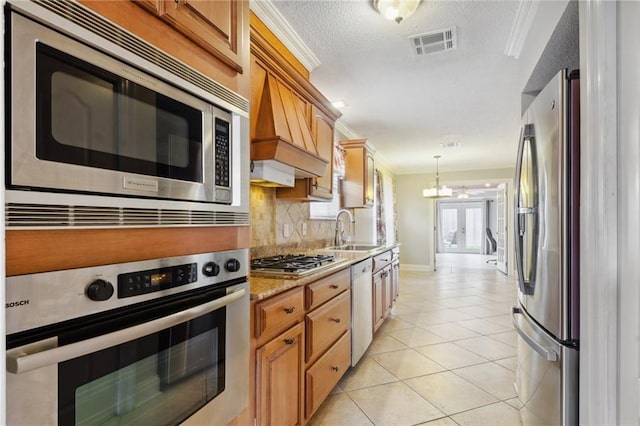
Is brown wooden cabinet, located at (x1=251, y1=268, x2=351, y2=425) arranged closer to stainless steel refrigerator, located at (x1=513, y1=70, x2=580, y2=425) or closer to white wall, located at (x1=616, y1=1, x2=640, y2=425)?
stainless steel refrigerator, located at (x1=513, y1=70, x2=580, y2=425)

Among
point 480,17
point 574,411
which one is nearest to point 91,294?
point 574,411

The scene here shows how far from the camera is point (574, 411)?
4.03 ft

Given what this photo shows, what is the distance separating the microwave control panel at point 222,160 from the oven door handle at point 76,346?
1.26 feet

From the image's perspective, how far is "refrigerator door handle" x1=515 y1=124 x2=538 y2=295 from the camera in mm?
1549

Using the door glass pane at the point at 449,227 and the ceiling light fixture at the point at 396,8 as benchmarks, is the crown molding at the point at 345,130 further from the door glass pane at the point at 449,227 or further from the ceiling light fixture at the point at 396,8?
the door glass pane at the point at 449,227

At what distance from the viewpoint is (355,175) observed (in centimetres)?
429

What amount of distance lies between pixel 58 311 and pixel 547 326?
172 cm

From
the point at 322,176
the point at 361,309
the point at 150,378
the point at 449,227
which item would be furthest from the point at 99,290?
the point at 449,227

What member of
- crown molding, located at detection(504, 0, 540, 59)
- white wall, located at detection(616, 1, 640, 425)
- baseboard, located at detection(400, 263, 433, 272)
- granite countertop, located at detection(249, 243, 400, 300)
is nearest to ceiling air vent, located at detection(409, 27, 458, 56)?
crown molding, located at detection(504, 0, 540, 59)

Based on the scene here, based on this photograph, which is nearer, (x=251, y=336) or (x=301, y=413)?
(x=251, y=336)

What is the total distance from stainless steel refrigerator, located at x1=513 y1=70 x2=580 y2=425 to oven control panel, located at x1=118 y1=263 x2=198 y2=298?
138 centimetres

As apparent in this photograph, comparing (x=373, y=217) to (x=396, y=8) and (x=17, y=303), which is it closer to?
(x=396, y=8)

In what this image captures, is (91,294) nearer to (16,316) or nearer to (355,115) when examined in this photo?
(16,316)

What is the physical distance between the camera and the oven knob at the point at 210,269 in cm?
103
